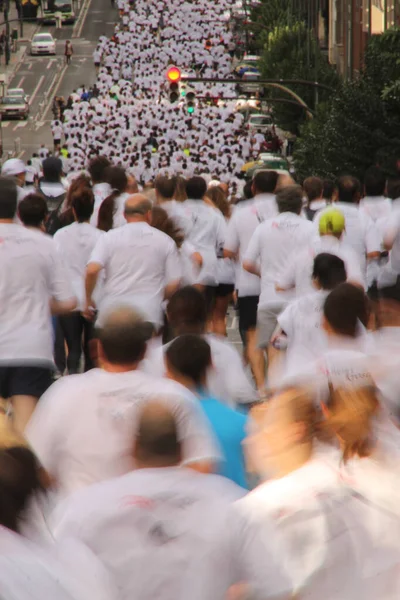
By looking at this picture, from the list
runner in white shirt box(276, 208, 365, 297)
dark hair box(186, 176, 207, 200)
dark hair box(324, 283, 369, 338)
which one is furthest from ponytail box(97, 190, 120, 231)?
dark hair box(324, 283, 369, 338)

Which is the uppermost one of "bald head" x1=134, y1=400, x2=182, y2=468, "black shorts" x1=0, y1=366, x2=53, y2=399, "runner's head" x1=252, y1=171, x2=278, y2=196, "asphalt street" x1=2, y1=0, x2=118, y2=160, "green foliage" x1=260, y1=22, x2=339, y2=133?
"bald head" x1=134, y1=400, x2=182, y2=468

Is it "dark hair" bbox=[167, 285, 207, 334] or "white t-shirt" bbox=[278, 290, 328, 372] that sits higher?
"dark hair" bbox=[167, 285, 207, 334]

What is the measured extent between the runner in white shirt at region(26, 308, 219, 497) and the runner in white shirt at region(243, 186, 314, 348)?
4.56 meters

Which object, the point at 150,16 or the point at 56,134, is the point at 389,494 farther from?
the point at 150,16

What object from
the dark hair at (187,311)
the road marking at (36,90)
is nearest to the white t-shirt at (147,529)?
the dark hair at (187,311)

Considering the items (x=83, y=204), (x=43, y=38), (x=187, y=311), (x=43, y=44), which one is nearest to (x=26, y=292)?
(x=187, y=311)

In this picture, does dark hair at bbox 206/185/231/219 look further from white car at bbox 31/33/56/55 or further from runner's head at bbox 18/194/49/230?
white car at bbox 31/33/56/55

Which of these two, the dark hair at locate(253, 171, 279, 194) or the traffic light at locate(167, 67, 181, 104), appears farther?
the traffic light at locate(167, 67, 181, 104)

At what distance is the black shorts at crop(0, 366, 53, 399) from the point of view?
27.4 feet

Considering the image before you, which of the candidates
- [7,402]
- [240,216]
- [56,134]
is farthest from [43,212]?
[56,134]

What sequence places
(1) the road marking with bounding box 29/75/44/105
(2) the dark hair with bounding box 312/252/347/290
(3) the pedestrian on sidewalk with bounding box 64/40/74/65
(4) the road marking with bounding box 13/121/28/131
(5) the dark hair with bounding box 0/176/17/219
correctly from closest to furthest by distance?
(2) the dark hair with bounding box 312/252/347/290
(5) the dark hair with bounding box 0/176/17/219
(4) the road marking with bounding box 13/121/28/131
(1) the road marking with bounding box 29/75/44/105
(3) the pedestrian on sidewalk with bounding box 64/40/74/65

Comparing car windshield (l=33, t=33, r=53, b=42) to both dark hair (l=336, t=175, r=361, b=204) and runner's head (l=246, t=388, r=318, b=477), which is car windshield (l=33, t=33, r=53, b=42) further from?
runner's head (l=246, t=388, r=318, b=477)

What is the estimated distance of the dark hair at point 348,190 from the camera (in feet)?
37.9

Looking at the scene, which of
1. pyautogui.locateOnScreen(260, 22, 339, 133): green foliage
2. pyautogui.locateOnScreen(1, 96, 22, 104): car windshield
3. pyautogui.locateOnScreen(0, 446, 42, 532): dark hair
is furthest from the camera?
pyautogui.locateOnScreen(1, 96, 22, 104): car windshield
